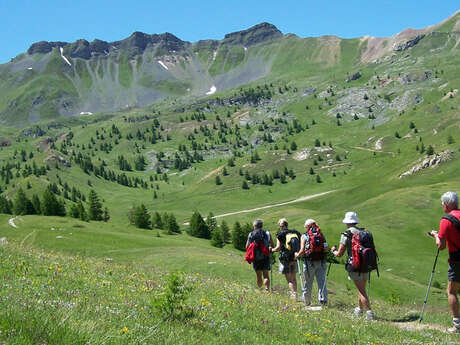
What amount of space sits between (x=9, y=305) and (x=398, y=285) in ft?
231

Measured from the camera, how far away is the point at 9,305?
6551 millimetres

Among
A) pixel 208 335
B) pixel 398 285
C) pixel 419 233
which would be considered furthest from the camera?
pixel 419 233

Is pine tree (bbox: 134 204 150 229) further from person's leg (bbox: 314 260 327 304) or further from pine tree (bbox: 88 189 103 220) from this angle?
person's leg (bbox: 314 260 327 304)

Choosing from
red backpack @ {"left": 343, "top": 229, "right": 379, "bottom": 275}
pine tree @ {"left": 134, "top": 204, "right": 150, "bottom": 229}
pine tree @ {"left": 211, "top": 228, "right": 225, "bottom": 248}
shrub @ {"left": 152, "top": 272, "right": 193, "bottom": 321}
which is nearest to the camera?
shrub @ {"left": 152, "top": 272, "right": 193, "bottom": 321}

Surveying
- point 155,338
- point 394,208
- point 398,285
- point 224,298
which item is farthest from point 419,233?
point 155,338

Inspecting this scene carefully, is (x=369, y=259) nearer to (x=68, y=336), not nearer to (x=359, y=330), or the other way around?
(x=359, y=330)

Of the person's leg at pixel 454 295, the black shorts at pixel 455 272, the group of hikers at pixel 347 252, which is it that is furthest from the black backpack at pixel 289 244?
the black shorts at pixel 455 272

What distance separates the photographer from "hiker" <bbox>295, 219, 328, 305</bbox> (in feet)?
65.3

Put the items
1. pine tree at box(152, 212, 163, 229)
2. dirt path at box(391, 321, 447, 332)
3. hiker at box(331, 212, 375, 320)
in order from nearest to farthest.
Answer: dirt path at box(391, 321, 447, 332) → hiker at box(331, 212, 375, 320) → pine tree at box(152, 212, 163, 229)

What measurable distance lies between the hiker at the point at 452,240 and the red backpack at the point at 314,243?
584 cm

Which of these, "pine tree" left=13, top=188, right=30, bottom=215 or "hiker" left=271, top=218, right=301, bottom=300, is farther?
"pine tree" left=13, top=188, right=30, bottom=215

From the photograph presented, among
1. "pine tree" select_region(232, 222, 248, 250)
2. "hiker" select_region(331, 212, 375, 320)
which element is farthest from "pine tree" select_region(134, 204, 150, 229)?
"hiker" select_region(331, 212, 375, 320)

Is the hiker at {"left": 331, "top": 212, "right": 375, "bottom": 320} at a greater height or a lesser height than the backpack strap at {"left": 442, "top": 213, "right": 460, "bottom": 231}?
lesser

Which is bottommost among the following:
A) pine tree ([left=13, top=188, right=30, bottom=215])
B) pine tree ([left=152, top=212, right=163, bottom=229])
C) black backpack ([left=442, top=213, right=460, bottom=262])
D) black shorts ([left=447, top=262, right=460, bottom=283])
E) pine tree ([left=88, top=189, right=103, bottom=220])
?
pine tree ([left=152, top=212, right=163, bottom=229])
